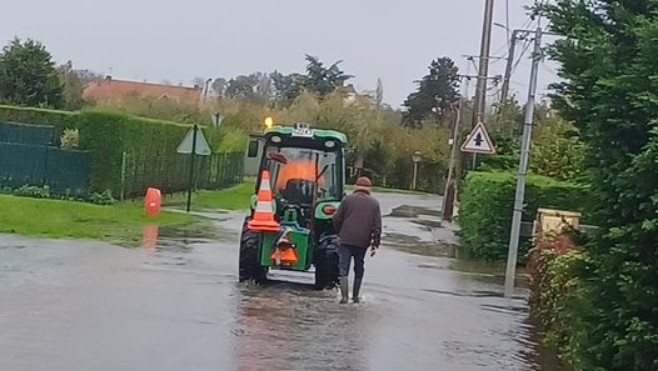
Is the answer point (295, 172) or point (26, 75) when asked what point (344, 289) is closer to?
point (295, 172)

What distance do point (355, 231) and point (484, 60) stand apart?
864 inches

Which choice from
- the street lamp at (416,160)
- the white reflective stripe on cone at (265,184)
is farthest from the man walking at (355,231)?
the street lamp at (416,160)

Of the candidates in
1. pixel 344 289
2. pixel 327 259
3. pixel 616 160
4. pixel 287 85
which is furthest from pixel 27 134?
pixel 287 85

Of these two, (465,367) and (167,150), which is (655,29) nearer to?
(465,367)

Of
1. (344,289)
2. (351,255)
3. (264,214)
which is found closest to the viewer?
(344,289)

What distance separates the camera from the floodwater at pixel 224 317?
37.6ft

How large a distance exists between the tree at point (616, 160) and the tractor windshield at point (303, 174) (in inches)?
380

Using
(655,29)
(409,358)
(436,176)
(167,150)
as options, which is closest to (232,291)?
(409,358)

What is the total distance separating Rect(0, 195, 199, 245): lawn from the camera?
2420cm

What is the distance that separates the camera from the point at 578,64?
26.8 feet

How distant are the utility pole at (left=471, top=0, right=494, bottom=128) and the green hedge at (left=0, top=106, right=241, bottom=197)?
10.4 m

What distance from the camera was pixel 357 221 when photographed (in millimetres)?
16594

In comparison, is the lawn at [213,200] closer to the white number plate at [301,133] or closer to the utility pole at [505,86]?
the utility pole at [505,86]

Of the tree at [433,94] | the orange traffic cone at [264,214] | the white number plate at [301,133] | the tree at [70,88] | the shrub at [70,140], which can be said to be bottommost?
the orange traffic cone at [264,214]
